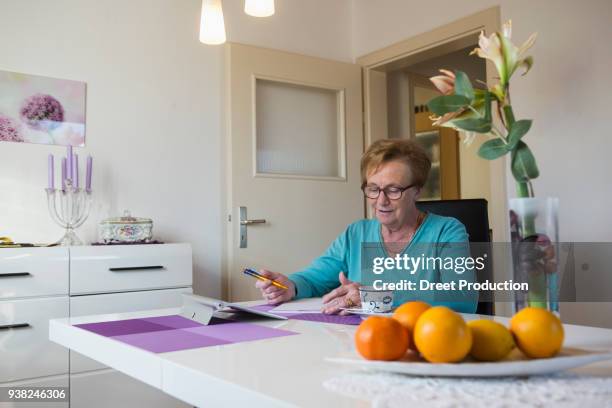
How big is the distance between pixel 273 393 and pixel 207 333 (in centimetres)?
47

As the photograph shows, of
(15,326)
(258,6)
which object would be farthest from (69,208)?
(258,6)

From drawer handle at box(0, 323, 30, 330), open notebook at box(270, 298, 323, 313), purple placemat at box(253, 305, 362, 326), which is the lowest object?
drawer handle at box(0, 323, 30, 330)

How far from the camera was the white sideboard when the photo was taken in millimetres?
2135

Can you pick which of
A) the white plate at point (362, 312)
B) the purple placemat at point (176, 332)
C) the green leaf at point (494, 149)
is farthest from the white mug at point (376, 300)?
the green leaf at point (494, 149)

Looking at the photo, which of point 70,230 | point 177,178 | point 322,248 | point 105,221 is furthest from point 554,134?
point 70,230

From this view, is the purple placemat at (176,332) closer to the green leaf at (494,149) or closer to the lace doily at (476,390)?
the lace doily at (476,390)

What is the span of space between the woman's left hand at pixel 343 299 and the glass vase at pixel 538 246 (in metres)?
0.59

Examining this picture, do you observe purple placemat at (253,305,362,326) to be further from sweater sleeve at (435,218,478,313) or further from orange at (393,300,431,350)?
orange at (393,300,431,350)

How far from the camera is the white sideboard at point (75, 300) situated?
7.00 feet

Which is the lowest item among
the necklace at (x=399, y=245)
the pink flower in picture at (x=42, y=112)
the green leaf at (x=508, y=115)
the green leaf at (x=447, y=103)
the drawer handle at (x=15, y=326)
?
the drawer handle at (x=15, y=326)

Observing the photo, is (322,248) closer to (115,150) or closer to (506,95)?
(115,150)

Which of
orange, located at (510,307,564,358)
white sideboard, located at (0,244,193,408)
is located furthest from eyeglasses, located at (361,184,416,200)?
white sideboard, located at (0,244,193,408)

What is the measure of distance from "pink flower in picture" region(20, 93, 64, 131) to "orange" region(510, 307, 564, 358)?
95.3 inches

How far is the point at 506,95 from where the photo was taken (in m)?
0.96
